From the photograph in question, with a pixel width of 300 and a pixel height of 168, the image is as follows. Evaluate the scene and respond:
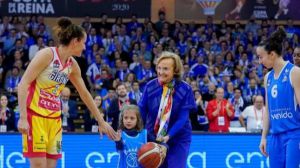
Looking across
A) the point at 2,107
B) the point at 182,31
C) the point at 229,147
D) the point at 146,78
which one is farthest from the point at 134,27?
the point at 229,147

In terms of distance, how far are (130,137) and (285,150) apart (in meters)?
1.80

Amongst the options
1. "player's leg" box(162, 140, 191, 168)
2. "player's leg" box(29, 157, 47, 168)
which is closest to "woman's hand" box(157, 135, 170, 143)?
"player's leg" box(162, 140, 191, 168)

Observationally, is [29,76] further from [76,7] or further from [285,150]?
[76,7]

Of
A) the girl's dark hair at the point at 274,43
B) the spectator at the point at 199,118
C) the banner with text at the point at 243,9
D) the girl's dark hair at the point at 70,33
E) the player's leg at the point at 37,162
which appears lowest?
the spectator at the point at 199,118

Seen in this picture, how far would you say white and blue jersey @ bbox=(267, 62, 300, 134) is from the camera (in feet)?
26.0

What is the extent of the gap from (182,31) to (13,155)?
12207mm

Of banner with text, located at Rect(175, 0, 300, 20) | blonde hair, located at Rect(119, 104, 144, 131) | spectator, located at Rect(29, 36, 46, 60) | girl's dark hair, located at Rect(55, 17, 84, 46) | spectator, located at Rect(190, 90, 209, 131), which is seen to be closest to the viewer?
girl's dark hair, located at Rect(55, 17, 84, 46)

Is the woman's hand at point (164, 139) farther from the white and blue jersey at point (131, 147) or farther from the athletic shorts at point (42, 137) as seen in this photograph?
the athletic shorts at point (42, 137)

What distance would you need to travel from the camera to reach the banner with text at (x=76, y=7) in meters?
24.5

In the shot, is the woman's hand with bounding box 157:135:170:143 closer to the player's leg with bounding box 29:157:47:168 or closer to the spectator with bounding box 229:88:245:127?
the player's leg with bounding box 29:157:47:168

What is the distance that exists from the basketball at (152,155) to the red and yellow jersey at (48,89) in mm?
1047

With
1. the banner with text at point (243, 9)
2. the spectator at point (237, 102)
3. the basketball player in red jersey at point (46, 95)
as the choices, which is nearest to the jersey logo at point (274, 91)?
the basketball player in red jersey at point (46, 95)

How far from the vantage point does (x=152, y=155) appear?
324 inches

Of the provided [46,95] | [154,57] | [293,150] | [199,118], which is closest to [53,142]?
[46,95]
